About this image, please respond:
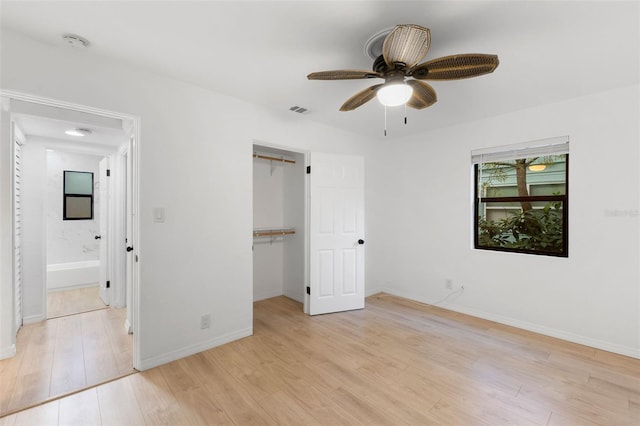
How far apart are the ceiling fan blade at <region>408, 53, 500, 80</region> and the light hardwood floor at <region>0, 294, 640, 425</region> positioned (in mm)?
2151

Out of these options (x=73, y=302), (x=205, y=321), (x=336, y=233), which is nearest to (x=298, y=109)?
(x=336, y=233)

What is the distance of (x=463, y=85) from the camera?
2.62 metres

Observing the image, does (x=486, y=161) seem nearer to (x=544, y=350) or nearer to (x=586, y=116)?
(x=586, y=116)

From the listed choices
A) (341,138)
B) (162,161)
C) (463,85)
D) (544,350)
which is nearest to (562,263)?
(544,350)

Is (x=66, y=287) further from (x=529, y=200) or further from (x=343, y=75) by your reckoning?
(x=529, y=200)

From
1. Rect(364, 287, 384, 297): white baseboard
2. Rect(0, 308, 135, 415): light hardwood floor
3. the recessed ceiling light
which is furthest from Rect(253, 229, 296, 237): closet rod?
the recessed ceiling light

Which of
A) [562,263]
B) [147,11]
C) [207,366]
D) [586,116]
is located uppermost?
[147,11]

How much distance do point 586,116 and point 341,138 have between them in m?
2.64

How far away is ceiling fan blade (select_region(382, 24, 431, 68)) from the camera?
4.53 ft

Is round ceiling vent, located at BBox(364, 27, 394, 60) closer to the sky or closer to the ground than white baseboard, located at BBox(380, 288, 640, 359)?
closer to the sky

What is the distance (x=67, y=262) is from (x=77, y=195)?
1.17m

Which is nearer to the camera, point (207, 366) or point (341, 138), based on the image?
point (207, 366)

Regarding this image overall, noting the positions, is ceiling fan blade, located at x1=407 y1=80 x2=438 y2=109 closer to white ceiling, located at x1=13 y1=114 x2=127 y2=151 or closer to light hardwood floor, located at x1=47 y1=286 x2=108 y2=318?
white ceiling, located at x1=13 y1=114 x2=127 y2=151

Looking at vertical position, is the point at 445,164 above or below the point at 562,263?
above
